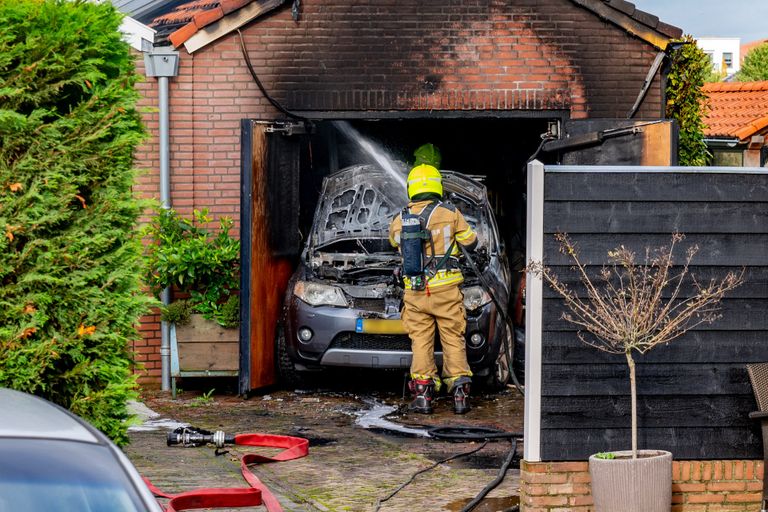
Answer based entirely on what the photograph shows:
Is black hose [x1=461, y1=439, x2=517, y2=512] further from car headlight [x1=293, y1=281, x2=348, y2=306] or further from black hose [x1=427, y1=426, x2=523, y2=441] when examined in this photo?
car headlight [x1=293, y1=281, x2=348, y2=306]

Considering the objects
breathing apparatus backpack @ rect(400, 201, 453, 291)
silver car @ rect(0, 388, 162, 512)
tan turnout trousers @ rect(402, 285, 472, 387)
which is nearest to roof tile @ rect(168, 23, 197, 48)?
breathing apparatus backpack @ rect(400, 201, 453, 291)

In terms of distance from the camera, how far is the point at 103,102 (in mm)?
6840

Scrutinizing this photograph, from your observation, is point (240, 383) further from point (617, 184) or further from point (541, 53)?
point (617, 184)

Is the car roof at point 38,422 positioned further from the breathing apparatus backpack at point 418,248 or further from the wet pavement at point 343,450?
the breathing apparatus backpack at point 418,248

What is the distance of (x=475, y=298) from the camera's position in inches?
462

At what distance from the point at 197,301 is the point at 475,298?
2680 millimetres

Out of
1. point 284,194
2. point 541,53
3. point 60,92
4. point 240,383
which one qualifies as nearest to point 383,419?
point 240,383

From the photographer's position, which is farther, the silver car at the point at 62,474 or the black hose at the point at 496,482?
the black hose at the point at 496,482

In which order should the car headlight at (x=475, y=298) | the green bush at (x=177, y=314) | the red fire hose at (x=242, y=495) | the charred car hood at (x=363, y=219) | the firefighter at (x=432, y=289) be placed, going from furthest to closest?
the green bush at (x=177, y=314)
the charred car hood at (x=363, y=219)
the car headlight at (x=475, y=298)
the firefighter at (x=432, y=289)
the red fire hose at (x=242, y=495)

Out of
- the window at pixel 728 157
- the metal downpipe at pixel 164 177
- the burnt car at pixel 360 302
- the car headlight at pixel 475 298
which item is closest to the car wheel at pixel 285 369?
the burnt car at pixel 360 302

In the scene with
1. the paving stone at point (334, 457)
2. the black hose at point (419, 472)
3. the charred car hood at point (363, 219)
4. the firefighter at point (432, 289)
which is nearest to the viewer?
the black hose at point (419, 472)

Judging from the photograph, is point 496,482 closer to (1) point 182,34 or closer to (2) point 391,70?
(2) point 391,70

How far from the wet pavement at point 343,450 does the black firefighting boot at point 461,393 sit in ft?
0.36

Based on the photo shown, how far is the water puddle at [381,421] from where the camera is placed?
10.2 meters
